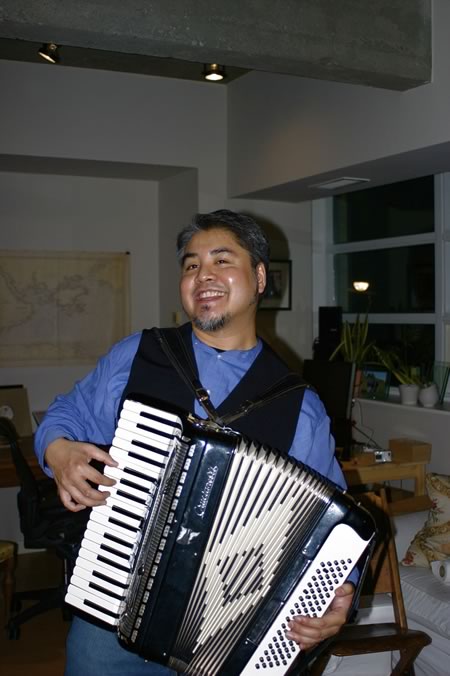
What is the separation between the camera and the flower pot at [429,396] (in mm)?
4277

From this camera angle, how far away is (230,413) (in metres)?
1.64

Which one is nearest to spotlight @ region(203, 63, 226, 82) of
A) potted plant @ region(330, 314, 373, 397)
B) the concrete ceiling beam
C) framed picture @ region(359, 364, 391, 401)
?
the concrete ceiling beam

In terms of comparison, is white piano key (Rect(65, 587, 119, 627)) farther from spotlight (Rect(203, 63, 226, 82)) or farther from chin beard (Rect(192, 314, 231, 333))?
spotlight (Rect(203, 63, 226, 82))

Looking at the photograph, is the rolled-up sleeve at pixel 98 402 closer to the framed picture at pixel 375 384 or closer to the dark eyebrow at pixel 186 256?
the dark eyebrow at pixel 186 256

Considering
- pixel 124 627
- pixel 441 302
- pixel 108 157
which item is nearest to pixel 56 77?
pixel 108 157

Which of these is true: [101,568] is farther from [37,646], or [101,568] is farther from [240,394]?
[37,646]

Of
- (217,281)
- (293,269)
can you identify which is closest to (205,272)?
(217,281)

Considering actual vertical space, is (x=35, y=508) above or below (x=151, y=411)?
below

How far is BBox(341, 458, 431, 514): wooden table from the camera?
150 inches

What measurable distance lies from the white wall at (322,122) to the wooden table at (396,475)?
1550 mm

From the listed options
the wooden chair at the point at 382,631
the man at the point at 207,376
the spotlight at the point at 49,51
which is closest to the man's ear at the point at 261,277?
the man at the point at 207,376

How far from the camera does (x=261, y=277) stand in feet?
5.94

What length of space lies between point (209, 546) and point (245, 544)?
71mm

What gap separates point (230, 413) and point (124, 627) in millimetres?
474
